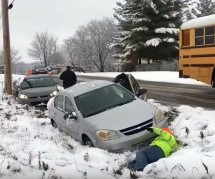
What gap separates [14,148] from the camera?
892cm

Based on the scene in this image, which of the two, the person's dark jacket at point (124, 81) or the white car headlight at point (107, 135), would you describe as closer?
the white car headlight at point (107, 135)

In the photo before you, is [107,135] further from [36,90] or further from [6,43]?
[6,43]

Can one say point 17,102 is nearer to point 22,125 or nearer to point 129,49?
point 22,125

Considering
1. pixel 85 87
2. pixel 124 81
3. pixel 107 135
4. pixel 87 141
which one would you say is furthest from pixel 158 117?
pixel 124 81

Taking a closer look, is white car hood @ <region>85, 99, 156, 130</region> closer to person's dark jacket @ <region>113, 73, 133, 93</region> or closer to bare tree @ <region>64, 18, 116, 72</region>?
person's dark jacket @ <region>113, 73, 133, 93</region>

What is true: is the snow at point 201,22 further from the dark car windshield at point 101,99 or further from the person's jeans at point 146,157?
the person's jeans at point 146,157

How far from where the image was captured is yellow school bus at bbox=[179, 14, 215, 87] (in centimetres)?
1908

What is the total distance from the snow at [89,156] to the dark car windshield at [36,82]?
843 centimetres

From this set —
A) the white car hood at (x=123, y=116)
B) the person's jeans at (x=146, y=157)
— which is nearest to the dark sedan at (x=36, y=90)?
the white car hood at (x=123, y=116)

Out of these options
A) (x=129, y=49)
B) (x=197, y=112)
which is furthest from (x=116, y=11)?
(x=197, y=112)

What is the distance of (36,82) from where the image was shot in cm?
2053

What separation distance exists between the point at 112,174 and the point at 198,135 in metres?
2.96

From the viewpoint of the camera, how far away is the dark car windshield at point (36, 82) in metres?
20.2

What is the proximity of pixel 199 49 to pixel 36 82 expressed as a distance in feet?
23.4
